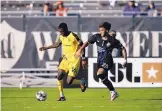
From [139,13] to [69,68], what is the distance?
8434 millimetres

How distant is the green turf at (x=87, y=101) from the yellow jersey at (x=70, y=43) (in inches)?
51.3

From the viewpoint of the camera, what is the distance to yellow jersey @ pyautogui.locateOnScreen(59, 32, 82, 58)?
16797 mm

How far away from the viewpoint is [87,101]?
53.2 ft

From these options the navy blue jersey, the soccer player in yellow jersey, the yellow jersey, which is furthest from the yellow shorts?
the navy blue jersey

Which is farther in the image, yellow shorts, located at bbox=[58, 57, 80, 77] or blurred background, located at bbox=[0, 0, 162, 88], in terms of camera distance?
blurred background, located at bbox=[0, 0, 162, 88]

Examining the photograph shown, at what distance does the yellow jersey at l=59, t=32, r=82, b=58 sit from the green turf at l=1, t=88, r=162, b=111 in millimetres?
1304

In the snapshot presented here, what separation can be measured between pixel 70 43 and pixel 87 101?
1755mm

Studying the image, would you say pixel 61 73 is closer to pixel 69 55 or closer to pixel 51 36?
pixel 69 55

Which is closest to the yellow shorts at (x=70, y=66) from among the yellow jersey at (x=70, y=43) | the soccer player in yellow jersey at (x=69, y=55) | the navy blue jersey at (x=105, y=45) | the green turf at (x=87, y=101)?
the soccer player in yellow jersey at (x=69, y=55)

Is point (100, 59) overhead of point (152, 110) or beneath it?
overhead

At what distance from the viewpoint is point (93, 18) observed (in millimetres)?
23734

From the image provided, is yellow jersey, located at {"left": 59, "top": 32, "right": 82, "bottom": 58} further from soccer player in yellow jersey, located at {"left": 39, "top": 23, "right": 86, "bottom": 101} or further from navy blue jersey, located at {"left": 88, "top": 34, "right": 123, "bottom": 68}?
navy blue jersey, located at {"left": 88, "top": 34, "right": 123, "bottom": 68}

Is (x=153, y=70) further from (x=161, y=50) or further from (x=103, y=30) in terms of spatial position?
(x=103, y=30)

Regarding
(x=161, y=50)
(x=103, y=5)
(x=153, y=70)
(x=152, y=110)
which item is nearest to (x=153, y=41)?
(x=161, y=50)
